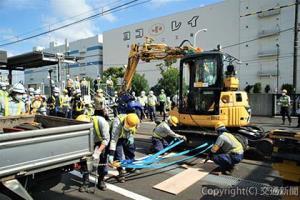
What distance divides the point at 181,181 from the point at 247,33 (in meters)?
45.0

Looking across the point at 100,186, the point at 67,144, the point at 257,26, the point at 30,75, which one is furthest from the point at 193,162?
the point at 30,75

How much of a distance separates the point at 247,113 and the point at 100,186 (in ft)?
14.6

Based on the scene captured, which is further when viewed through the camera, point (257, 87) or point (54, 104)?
point (257, 87)

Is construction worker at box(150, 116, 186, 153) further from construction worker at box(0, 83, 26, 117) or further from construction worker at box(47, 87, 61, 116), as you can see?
construction worker at box(47, 87, 61, 116)

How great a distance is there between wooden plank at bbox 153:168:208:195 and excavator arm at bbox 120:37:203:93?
5206 mm

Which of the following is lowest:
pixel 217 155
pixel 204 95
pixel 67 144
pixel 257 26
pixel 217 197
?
pixel 217 197

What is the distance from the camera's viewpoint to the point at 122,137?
594 cm

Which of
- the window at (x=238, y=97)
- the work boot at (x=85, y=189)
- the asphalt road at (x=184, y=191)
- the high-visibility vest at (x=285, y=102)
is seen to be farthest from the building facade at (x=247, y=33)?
the work boot at (x=85, y=189)

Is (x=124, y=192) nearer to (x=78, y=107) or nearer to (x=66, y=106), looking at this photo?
(x=78, y=107)

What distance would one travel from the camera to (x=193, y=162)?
24.2 feet

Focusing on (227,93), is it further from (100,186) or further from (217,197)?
(100,186)

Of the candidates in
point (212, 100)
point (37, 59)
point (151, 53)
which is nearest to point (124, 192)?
point (212, 100)

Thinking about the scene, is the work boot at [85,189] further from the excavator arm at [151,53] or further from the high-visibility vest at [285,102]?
the high-visibility vest at [285,102]

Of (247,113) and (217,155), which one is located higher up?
(247,113)
